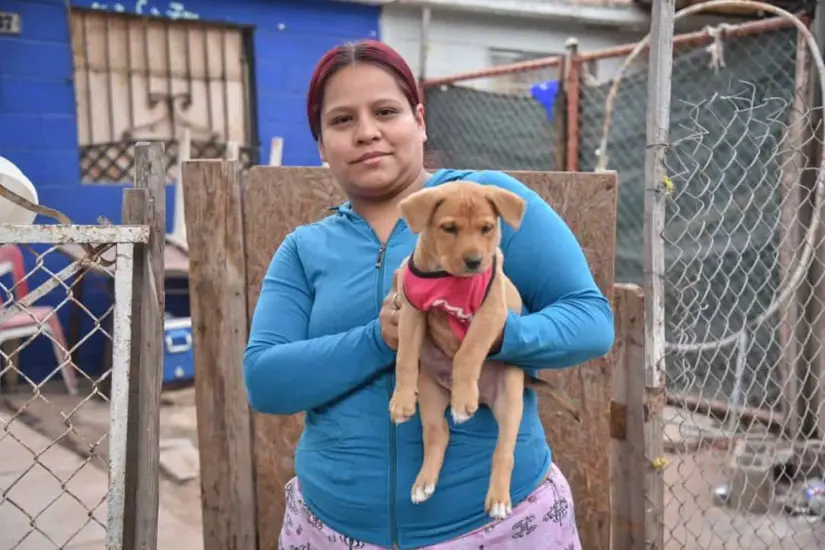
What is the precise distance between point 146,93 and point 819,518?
613cm

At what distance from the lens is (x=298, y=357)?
1532 mm

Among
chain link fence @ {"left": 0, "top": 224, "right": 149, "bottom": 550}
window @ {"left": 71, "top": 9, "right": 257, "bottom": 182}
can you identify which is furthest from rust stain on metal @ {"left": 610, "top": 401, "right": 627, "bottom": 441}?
window @ {"left": 71, "top": 9, "right": 257, "bottom": 182}

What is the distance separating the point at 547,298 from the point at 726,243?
13.5 feet

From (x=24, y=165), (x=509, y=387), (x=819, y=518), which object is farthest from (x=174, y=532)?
(x=24, y=165)

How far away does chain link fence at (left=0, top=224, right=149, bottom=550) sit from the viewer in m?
1.86

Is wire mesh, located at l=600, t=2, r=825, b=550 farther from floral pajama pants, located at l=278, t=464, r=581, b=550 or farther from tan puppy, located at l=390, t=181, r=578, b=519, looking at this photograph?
tan puppy, located at l=390, t=181, r=578, b=519

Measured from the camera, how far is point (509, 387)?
61.2 inches

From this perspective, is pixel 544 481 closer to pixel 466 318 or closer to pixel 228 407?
pixel 466 318

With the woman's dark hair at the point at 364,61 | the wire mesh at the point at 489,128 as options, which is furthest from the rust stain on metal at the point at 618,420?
the wire mesh at the point at 489,128

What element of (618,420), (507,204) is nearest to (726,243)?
(618,420)

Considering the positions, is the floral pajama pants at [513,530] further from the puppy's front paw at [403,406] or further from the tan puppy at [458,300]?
the puppy's front paw at [403,406]

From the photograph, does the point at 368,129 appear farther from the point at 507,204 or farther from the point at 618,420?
the point at 618,420

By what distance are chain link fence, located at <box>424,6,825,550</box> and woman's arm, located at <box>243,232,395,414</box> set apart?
182 centimetres

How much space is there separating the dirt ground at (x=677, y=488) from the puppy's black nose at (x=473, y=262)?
6.08ft
